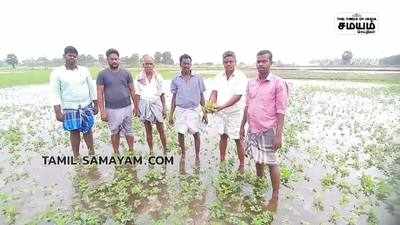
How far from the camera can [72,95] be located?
6691 millimetres

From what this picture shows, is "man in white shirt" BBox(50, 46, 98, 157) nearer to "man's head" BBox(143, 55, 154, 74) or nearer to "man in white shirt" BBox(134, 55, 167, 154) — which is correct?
"man in white shirt" BBox(134, 55, 167, 154)

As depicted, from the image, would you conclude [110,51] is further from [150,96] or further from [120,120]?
[120,120]

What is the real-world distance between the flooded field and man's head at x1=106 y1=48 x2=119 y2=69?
75.8 inches

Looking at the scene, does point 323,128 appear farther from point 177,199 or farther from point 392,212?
point 177,199

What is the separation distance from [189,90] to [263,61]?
1.96 m

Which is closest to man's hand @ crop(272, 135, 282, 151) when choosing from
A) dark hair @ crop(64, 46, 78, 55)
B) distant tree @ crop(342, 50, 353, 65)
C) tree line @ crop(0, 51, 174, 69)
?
dark hair @ crop(64, 46, 78, 55)

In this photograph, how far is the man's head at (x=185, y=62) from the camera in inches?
252

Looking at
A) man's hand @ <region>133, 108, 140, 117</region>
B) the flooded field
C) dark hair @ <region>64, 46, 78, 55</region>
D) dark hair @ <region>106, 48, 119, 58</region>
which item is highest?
dark hair @ <region>64, 46, 78, 55</region>

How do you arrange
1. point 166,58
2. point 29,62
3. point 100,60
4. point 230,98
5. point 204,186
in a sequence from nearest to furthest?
point 204,186, point 230,98, point 100,60, point 166,58, point 29,62

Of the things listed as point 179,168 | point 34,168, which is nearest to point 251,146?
point 179,168

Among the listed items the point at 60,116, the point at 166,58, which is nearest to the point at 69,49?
the point at 60,116

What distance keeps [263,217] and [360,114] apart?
10.6 meters

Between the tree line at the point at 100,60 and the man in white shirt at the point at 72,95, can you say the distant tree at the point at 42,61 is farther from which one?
the man in white shirt at the point at 72,95

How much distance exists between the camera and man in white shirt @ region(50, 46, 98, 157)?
651cm
